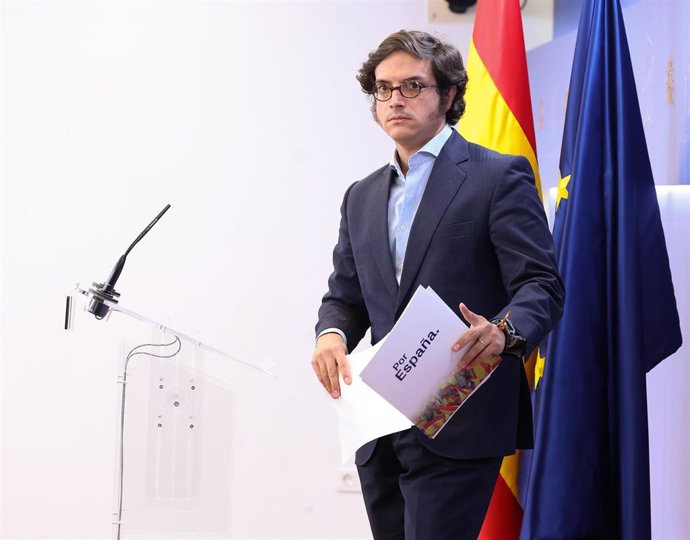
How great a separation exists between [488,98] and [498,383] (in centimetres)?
145

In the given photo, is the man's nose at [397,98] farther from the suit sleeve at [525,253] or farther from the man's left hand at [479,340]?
the man's left hand at [479,340]

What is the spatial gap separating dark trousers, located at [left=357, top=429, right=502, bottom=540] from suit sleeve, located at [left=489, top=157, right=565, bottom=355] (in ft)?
0.92

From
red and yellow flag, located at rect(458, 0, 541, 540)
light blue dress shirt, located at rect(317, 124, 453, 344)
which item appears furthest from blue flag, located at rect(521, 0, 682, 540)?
light blue dress shirt, located at rect(317, 124, 453, 344)

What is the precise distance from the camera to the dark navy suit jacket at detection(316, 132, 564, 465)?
159 cm

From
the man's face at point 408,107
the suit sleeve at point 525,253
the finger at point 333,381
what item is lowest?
the finger at point 333,381

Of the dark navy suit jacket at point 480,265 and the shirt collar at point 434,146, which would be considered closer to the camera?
the dark navy suit jacket at point 480,265

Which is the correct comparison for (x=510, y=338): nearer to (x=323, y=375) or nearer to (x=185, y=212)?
(x=323, y=375)

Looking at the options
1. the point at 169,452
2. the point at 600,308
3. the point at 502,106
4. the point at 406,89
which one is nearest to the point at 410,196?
the point at 406,89

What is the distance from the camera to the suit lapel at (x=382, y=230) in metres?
1.68

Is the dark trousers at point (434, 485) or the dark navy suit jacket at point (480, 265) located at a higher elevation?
the dark navy suit jacket at point (480, 265)

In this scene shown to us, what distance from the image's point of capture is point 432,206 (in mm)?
1660

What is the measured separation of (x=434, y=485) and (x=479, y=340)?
322mm

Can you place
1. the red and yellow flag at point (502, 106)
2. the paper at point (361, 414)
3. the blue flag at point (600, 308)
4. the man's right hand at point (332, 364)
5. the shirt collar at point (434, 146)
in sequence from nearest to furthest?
the paper at point (361, 414) < the man's right hand at point (332, 364) < the shirt collar at point (434, 146) < the blue flag at point (600, 308) < the red and yellow flag at point (502, 106)

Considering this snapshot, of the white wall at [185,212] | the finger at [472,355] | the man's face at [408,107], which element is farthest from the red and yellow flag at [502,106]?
the finger at [472,355]
